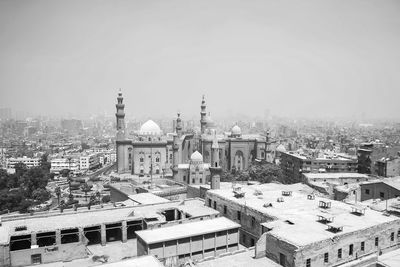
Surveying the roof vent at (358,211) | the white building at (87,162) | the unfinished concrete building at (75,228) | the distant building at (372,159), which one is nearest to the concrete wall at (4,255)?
the unfinished concrete building at (75,228)

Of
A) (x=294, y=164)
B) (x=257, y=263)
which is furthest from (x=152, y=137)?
(x=257, y=263)

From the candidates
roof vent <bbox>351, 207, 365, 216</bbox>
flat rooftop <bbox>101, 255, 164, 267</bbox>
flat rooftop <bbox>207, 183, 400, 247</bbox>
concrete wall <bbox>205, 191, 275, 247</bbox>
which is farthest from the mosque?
flat rooftop <bbox>101, 255, 164, 267</bbox>

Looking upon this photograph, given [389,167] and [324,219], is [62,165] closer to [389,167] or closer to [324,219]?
[389,167]

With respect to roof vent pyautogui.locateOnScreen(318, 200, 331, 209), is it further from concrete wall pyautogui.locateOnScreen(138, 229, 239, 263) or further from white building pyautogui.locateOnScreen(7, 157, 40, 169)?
white building pyautogui.locateOnScreen(7, 157, 40, 169)

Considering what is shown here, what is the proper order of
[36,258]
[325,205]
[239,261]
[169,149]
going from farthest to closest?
1. [169,149]
2. [325,205]
3. [36,258]
4. [239,261]

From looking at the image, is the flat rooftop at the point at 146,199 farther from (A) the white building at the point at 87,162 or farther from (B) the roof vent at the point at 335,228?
(A) the white building at the point at 87,162

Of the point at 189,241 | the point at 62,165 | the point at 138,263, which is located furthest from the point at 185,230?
the point at 62,165
